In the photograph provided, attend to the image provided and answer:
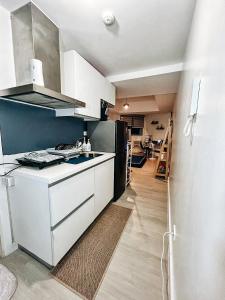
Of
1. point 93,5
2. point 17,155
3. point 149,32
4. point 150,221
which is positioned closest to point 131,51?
point 149,32

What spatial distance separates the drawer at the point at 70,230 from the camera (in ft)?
3.95

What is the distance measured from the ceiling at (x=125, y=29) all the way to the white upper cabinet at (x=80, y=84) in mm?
198

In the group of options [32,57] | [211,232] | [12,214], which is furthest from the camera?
[12,214]

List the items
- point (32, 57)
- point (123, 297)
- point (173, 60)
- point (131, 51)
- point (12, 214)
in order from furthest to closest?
point (173, 60), point (131, 51), point (12, 214), point (32, 57), point (123, 297)

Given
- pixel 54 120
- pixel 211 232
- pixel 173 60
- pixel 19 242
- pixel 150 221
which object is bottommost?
pixel 150 221

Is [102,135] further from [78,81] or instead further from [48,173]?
[48,173]

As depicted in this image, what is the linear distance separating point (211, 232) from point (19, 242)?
1.78 meters

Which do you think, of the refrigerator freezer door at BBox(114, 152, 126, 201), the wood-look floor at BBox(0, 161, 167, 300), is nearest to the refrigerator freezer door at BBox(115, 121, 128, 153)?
the refrigerator freezer door at BBox(114, 152, 126, 201)

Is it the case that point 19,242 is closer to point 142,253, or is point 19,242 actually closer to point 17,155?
point 17,155

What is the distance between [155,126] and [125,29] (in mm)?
6107

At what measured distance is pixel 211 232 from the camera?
15.9 inches

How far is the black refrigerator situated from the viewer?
7.50 feet

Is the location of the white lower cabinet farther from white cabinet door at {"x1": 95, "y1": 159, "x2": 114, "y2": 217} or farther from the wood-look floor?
white cabinet door at {"x1": 95, "y1": 159, "x2": 114, "y2": 217}

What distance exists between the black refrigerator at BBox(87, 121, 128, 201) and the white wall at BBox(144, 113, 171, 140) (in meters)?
5.00
